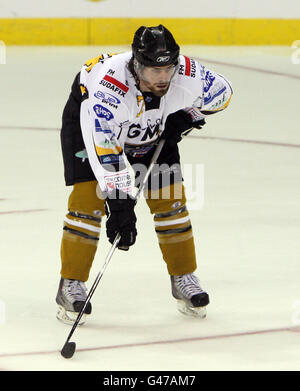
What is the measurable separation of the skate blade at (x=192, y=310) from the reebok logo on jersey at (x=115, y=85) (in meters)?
0.91

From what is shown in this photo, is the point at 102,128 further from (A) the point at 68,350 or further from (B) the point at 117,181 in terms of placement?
(A) the point at 68,350

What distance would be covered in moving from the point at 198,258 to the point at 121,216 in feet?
3.69

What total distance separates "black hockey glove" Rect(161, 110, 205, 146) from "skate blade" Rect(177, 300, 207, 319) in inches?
25.3

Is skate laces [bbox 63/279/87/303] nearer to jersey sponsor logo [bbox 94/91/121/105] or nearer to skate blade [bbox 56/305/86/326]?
skate blade [bbox 56/305/86/326]

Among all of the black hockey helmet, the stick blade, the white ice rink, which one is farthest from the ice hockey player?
the stick blade

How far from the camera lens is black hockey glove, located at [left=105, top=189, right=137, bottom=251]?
4094mm

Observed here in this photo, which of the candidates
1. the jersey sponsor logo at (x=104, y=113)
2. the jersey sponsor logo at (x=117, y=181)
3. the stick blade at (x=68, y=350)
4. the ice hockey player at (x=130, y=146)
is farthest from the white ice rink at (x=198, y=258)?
the jersey sponsor logo at (x=104, y=113)

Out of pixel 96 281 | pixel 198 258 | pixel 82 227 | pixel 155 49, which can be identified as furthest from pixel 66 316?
pixel 155 49

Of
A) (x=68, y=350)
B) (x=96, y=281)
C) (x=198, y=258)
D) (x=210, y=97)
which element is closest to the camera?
(x=68, y=350)

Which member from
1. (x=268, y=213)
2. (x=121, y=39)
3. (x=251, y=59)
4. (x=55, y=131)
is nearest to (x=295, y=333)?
(x=268, y=213)

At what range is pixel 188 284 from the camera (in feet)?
14.7

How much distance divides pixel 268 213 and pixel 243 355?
2.12 metres

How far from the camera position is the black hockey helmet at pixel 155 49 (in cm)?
402
